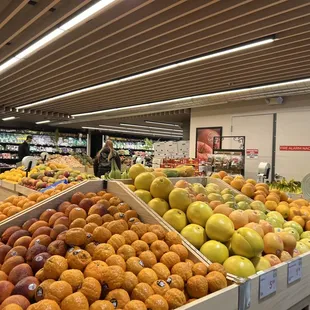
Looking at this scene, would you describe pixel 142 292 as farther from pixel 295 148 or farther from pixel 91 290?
pixel 295 148

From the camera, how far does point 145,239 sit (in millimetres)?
1453

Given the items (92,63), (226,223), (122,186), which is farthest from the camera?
(92,63)

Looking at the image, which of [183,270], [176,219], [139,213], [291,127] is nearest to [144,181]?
[139,213]

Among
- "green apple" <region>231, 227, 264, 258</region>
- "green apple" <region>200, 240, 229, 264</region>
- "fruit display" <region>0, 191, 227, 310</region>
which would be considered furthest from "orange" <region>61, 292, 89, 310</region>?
"green apple" <region>231, 227, 264, 258</region>

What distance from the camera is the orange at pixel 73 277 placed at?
1.08 meters

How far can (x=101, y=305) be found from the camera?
999 millimetres

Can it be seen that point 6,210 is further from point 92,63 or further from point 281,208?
point 92,63

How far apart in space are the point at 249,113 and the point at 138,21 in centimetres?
544

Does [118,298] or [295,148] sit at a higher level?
[295,148]

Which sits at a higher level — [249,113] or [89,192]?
[249,113]

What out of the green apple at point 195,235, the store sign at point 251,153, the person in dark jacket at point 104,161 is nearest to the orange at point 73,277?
the green apple at point 195,235

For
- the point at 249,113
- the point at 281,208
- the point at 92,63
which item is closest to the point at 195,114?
the point at 249,113

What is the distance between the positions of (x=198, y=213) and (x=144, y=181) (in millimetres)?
476

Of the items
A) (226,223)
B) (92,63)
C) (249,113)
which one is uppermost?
(92,63)
